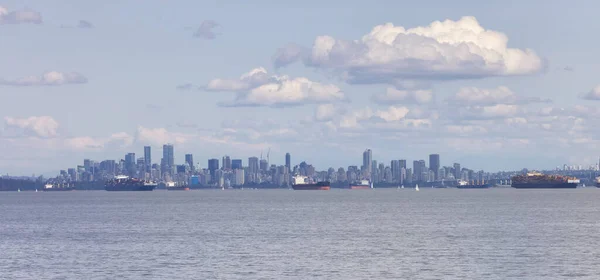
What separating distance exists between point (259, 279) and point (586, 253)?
3608 cm

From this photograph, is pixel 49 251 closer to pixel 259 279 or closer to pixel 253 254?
pixel 253 254

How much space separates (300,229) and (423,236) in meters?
24.2

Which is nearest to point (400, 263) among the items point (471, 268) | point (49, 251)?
point (471, 268)

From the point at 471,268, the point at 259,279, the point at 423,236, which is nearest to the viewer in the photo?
the point at 259,279

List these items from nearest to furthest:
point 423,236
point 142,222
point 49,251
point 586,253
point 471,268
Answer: point 471,268, point 586,253, point 49,251, point 423,236, point 142,222

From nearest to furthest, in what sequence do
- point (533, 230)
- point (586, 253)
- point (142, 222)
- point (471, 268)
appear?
point (471, 268) → point (586, 253) → point (533, 230) → point (142, 222)

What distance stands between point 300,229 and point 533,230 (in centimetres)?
3244

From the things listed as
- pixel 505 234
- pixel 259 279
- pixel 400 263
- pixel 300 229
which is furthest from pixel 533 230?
pixel 259 279

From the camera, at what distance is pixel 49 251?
351ft

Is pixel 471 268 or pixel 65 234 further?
pixel 65 234

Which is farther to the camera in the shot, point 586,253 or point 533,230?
point 533,230

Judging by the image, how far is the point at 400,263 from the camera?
8838 cm

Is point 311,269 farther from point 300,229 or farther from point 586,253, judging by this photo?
point 300,229

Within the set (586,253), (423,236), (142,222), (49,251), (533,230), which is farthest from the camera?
(142,222)
